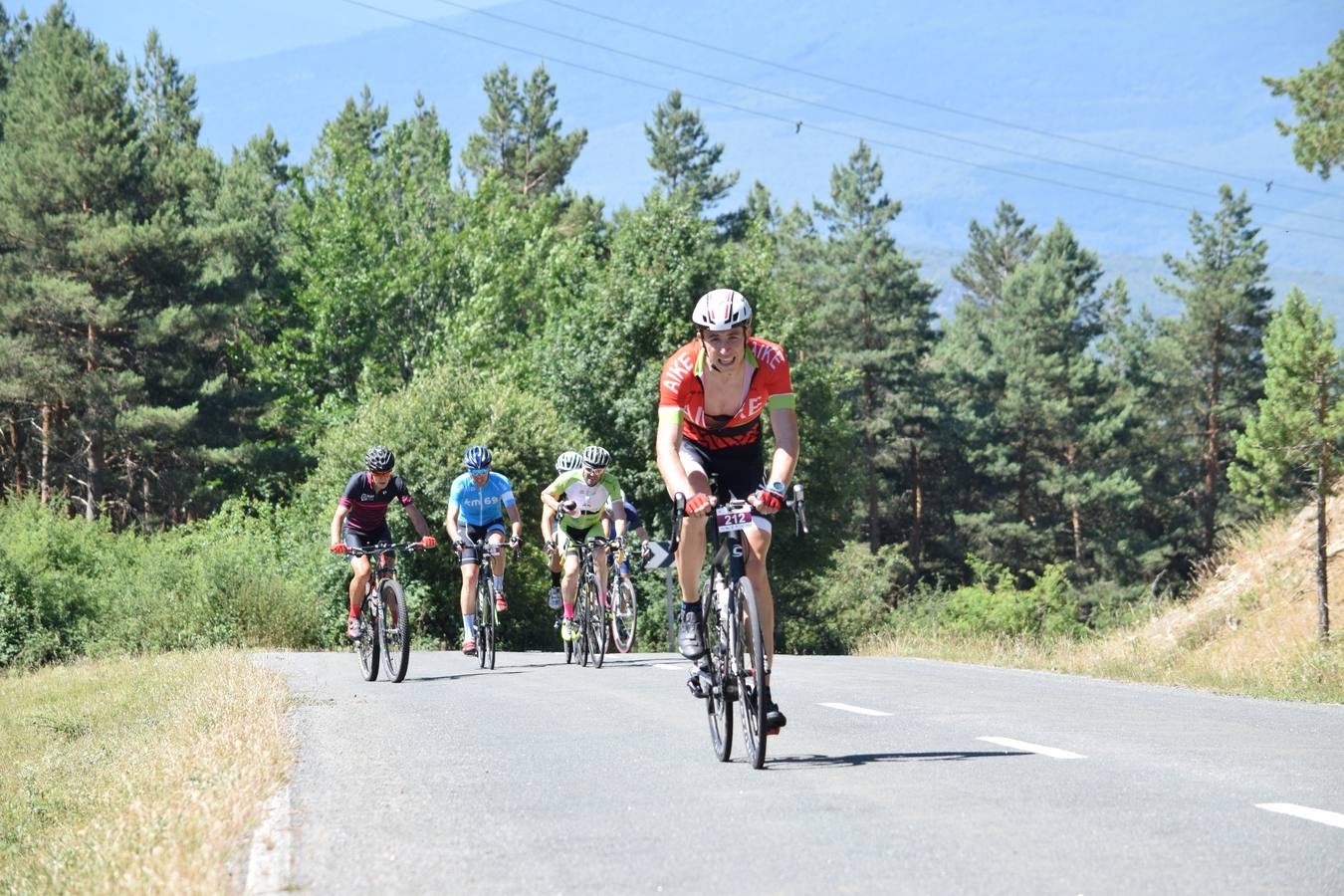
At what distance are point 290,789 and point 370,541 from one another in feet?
26.0

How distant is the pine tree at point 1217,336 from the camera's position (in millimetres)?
68000

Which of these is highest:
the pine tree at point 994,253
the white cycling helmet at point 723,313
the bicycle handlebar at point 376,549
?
the pine tree at point 994,253

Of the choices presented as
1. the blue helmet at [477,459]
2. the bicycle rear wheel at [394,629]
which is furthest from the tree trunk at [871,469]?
the bicycle rear wheel at [394,629]

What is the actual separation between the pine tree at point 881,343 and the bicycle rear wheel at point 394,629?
5274 centimetres

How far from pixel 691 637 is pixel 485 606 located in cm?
861

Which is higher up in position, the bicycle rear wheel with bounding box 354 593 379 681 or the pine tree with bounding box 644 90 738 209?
the pine tree with bounding box 644 90 738 209

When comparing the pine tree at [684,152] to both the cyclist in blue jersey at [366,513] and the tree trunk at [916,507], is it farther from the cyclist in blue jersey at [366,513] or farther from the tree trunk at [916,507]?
the cyclist in blue jersey at [366,513]

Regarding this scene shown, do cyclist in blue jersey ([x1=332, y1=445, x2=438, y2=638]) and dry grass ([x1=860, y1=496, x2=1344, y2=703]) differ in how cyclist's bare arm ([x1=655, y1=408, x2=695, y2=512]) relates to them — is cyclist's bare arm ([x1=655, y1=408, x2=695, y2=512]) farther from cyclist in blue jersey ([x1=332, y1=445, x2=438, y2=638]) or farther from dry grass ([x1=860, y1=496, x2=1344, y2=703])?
dry grass ([x1=860, y1=496, x2=1344, y2=703])

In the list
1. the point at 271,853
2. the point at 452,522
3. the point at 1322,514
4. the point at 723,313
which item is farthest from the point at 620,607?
the point at 1322,514

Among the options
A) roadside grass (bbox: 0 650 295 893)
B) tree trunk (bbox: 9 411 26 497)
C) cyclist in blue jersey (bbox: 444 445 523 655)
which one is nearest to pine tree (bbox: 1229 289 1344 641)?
cyclist in blue jersey (bbox: 444 445 523 655)

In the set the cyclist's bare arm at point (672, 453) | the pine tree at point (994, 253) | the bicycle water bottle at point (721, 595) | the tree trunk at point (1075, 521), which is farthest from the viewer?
the pine tree at point (994, 253)

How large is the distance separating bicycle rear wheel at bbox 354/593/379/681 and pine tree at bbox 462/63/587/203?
2509 inches

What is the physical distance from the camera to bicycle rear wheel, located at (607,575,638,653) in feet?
53.6

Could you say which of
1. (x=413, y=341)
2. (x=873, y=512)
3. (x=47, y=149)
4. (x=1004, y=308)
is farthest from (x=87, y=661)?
(x=1004, y=308)
